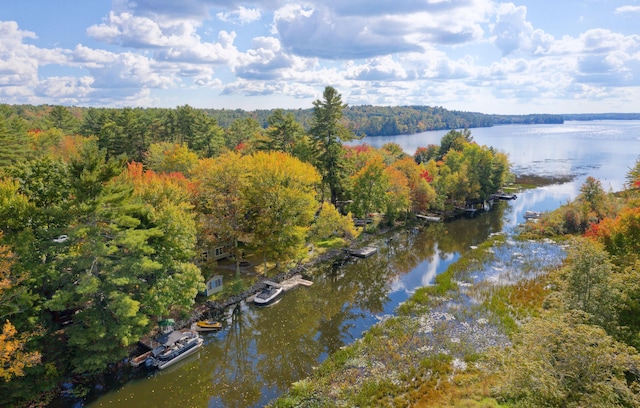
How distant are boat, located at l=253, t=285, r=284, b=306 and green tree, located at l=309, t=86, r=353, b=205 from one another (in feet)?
64.0

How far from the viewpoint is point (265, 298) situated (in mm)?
28625

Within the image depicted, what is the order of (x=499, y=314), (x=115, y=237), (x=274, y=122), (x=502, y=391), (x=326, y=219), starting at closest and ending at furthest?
(x=502, y=391) → (x=115, y=237) → (x=499, y=314) → (x=326, y=219) → (x=274, y=122)

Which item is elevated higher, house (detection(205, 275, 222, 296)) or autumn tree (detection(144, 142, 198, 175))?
autumn tree (detection(144, 142, 198, 175))

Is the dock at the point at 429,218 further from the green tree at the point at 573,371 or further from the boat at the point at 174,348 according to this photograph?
the green tree at the point at 573,371

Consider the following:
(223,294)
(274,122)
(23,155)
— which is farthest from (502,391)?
(23,155)

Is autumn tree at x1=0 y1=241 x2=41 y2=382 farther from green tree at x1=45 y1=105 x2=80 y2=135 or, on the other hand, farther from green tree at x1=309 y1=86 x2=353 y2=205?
green tree at x1=45 y1=105 x2=80 y2=135

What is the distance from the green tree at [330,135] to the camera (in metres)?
44.8

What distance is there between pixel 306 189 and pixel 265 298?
1070cm

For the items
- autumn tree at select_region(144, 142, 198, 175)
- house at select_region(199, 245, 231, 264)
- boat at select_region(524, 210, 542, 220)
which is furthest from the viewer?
boat at select_region(524, 210, 542, 220)

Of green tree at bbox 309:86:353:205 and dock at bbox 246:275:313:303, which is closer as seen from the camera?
dock at bbox 246:275:313:303

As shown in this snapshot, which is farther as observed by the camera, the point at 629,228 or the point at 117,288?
the point at 629,228

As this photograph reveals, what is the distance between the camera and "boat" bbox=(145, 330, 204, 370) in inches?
843

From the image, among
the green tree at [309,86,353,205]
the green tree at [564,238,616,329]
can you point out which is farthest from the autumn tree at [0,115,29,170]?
the green tree at [564,238,616,329]

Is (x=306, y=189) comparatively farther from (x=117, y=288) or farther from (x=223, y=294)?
(x=117, y=288)
